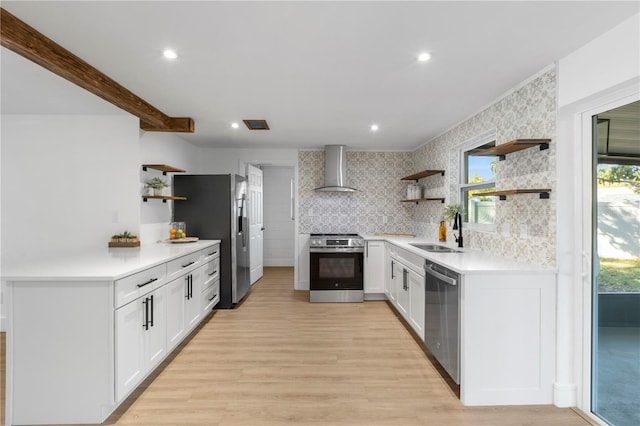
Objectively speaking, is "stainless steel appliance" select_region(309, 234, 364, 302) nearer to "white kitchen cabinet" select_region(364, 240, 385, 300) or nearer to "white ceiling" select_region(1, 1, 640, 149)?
"white kitchen cabinet" select_region(364, 240, 385, 300)

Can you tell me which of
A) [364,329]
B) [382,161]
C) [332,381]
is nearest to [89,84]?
[332,381]

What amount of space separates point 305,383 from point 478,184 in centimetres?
263

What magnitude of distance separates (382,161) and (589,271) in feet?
12.2

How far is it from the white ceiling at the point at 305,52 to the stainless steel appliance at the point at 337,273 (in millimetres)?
1897

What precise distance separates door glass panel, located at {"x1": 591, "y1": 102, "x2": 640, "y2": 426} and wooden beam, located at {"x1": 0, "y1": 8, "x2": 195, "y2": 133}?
334 cm

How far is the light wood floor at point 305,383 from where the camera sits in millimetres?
2117

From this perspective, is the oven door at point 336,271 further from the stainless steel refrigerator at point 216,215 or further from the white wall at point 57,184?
the white wall at point 57,184

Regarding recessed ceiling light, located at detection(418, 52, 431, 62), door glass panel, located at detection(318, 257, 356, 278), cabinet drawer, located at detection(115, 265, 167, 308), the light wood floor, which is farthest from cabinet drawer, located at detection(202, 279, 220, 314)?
recessed ceiling light, located at detection(418, 52, 431, 62)

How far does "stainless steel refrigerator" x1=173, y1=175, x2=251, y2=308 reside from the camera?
439 centimetres

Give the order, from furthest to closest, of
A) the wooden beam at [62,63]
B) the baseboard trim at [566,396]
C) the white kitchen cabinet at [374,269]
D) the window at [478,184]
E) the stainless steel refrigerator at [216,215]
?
the white kitchen cabinet at [374,269]
the stainless steel refrigerator at [216,215]
the window at [478,184]
the baseboard trim at [566,396]
the wooden beam at [62,63]

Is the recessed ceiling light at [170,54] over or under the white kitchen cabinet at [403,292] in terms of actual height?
over

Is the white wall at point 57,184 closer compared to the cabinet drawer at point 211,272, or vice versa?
the white wall at point 57,184

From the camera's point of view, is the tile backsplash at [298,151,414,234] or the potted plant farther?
the tile backsplash at [298,151,414,234]

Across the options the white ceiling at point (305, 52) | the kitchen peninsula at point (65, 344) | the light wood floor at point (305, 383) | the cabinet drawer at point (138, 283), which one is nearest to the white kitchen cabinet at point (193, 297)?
the light wood floor at point (305, 383)
